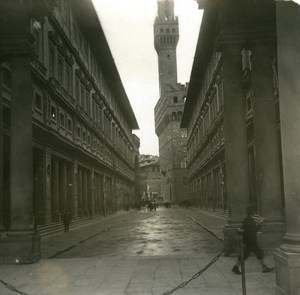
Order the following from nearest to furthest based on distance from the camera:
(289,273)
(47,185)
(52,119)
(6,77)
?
(289,273) < (6,77) < (47,185) < (52,119)

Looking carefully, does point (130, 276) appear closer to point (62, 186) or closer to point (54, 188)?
point (54, 188)

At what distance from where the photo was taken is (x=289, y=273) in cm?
663

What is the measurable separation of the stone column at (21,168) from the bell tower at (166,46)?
93.6m

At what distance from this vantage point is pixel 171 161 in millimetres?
98250

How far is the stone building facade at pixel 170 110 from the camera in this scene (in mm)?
97375

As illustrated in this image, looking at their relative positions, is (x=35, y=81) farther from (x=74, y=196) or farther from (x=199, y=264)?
(x=199, y=264)

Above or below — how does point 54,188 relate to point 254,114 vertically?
below

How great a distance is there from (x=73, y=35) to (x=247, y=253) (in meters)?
28.6

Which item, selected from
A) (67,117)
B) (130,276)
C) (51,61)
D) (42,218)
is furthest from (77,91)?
(130,276)

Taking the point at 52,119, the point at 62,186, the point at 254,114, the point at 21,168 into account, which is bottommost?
the point at 62,186

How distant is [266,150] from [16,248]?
717 cm

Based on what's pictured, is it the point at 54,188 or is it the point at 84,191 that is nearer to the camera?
the point at 54,188

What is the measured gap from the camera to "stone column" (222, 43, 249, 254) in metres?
12.7

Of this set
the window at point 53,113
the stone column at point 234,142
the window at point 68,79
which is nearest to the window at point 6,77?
the window at point 53,113
